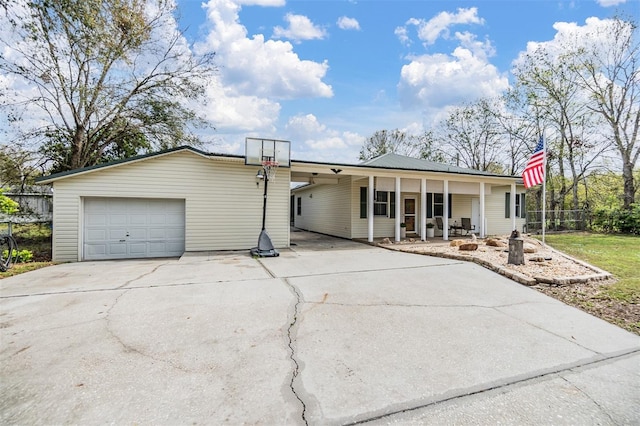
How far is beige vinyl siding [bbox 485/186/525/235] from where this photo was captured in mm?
15492

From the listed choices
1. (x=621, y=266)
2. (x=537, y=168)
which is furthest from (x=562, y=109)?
(x=621, y=266)

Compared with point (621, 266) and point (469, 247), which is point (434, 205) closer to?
point (469, 247)

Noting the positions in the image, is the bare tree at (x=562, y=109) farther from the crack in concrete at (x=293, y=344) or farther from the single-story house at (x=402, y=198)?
Answer: the crack in concrete at (x=293, y=344)

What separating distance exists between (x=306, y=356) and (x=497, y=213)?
16.1m

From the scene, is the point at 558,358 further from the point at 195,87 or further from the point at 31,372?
the point at 195,87

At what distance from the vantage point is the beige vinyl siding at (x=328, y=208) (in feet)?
44.9

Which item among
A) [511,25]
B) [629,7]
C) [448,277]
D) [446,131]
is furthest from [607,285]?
[446,131]

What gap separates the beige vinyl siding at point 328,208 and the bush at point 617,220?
595 inches

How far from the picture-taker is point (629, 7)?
1641cm

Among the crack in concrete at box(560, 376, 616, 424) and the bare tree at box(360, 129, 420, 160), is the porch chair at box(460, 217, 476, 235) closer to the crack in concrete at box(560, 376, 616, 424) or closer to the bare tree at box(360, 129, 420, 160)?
the crack in concrete at box(560, 376, 616, 424)

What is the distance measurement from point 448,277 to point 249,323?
4326 millimetres

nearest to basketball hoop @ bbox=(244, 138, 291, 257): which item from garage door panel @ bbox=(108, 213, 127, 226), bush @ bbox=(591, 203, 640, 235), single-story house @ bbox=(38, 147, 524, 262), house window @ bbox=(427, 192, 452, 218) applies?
single-story house @ bbox=(38, 147, 524, 262)

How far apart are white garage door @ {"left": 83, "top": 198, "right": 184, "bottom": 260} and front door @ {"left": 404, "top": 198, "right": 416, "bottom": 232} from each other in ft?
31.9

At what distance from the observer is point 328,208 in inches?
616
